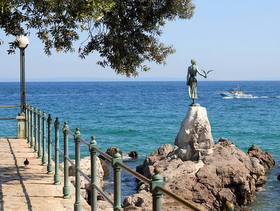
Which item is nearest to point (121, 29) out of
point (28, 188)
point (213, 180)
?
point (28, 188)

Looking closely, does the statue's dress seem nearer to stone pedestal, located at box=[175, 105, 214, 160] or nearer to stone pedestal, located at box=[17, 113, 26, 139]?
stone pedestal, located at box=[175, 105, 214, 160]

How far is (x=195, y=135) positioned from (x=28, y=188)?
14101 mm

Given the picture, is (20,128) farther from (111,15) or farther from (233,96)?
(233,96)

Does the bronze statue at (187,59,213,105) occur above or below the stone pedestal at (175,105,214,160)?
above

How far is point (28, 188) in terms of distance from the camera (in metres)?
10.8

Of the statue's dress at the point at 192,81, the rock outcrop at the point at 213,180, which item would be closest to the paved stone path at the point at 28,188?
the rock outcrop at the point at 213,180

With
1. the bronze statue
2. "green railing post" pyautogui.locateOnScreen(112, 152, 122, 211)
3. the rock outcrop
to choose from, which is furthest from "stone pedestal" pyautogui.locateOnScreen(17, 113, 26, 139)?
"green railing post" pyautogui.locateOnScreen(112, 152, 122, 211)

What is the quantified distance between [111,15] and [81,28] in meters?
0.96

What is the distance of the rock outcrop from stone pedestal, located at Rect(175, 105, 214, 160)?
405 mm

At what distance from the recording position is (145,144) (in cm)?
4675

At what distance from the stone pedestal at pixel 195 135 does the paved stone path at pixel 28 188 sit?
10065 millimetres

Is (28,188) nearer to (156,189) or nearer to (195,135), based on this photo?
(156,189)

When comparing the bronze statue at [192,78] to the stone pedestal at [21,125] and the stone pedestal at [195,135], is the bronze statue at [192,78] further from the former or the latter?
the stone pedestal at [21,125]

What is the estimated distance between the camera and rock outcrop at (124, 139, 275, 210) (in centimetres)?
1973
